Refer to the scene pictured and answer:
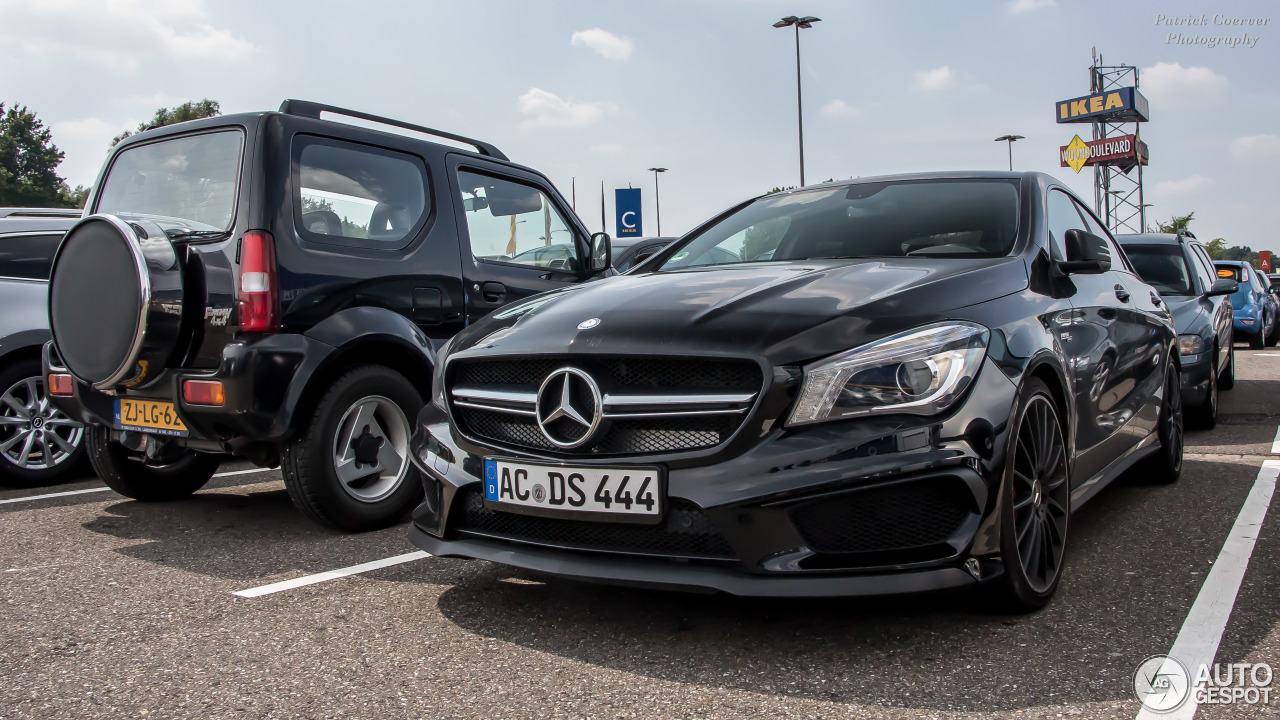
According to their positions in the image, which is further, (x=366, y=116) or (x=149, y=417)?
(x=366, y=116)

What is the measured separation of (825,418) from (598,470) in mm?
628

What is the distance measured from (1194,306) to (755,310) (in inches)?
241

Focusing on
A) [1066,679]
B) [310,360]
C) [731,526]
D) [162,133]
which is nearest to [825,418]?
[731,526]

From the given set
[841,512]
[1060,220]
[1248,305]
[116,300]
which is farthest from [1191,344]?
[1248,305]

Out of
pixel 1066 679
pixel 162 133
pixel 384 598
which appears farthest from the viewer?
pixel 162 133

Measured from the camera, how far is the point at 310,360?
14.2 ft

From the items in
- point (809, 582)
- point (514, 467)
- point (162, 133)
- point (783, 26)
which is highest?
point (783, 26)

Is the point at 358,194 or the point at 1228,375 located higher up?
the point at 358,194

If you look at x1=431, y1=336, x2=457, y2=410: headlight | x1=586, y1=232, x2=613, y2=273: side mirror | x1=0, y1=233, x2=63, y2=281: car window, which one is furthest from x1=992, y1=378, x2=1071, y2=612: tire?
x1=0, y1=233, x2=63, y2=281: car window

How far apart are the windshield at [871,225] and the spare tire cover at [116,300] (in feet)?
6.69

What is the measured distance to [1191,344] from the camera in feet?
23.3

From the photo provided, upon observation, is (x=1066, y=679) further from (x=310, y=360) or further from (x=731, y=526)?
(x=310, y=360)

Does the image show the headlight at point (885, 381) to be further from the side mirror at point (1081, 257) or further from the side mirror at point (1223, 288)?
the side mirror at point (1223, 288)

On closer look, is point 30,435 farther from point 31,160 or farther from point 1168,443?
point 31,160
